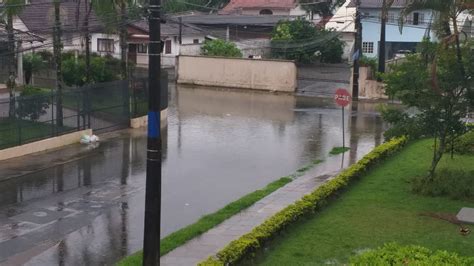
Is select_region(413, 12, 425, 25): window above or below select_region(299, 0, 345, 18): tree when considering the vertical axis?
below

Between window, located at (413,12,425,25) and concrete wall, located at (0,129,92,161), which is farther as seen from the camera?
window, located at (413,12,425,25)

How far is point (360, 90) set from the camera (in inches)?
1636

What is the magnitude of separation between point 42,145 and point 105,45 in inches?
1277

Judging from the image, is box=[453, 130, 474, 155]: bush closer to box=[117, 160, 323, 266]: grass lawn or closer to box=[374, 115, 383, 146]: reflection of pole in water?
box=[374, 115, 383, 146]: reflection of pole in water

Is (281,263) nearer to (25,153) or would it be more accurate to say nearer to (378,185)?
(378,185)

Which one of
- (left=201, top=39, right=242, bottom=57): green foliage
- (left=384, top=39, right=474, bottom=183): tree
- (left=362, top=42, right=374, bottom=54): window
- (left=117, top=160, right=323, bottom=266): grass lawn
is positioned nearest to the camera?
(left=117, top=160, right=323, bottom=266): grass lawn

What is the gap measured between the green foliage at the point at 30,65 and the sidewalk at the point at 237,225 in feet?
81.8

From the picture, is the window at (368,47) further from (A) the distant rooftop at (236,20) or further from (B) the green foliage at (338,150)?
(B) the green foliage at (338,150)

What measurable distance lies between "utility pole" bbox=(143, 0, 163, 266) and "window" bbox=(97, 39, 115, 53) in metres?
44.3

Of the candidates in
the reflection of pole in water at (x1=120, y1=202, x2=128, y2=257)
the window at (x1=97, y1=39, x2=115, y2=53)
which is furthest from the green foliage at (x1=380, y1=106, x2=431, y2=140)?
the window at (x1=97, y1=39, x2=115, y2=53)

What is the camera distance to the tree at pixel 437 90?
16375 mm

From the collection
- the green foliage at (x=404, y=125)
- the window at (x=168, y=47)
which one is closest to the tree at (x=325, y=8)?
the window at (x=168, y=47)

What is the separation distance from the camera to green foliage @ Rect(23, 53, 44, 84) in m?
40.3

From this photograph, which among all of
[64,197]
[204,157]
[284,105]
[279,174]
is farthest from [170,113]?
[64,197]
